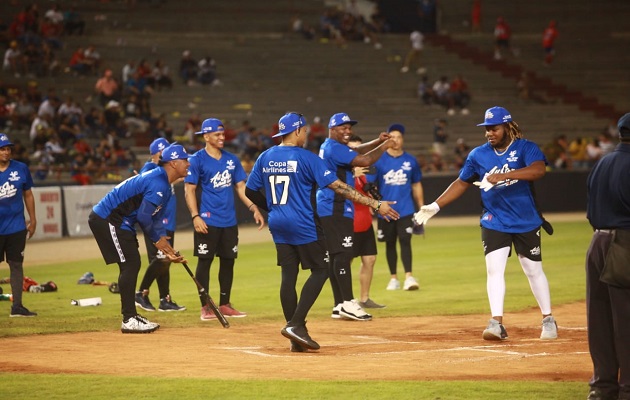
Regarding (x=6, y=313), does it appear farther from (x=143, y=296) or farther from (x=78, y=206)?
(x=78, y=206)

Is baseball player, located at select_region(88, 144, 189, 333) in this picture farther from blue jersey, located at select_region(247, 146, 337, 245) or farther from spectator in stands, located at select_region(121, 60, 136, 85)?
spectator in stands, located at select_region(121, 60, 136, 85)

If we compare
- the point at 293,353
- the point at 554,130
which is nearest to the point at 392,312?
the point at 293,353

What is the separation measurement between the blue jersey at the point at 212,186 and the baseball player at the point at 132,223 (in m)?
1.14

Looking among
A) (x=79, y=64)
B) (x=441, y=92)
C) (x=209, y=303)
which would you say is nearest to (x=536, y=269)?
(x=209, y=303)

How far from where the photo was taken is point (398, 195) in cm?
1669

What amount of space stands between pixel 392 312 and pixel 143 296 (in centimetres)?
346

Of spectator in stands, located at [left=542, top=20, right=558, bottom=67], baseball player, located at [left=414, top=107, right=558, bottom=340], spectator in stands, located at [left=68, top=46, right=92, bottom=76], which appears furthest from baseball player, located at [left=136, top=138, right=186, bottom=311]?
spectator in stands, located at [left=542, top=20, right=558, bottom=67]

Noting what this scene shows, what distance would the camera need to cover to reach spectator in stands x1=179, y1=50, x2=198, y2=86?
3847cm

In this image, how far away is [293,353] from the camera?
33.6 feet

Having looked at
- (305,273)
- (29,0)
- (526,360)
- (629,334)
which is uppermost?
(29,0)

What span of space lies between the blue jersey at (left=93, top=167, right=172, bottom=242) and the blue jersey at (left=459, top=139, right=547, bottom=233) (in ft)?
11.8

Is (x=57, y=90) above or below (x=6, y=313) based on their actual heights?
above

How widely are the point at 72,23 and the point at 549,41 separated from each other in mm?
20897

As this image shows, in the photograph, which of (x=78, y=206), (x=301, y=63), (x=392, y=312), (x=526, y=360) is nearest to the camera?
(x=526, y=360)
